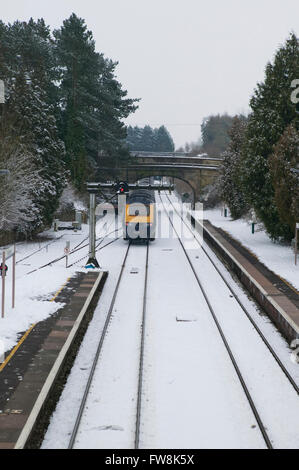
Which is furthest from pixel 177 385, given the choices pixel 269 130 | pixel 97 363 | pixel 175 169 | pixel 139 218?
pixel 175 169

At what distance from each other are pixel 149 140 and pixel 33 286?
15211cm

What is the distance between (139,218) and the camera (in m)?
30.3

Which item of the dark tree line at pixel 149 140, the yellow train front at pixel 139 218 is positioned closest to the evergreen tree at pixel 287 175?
the yellow train front at pixel 139 218

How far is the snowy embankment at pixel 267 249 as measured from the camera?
21.6 metres

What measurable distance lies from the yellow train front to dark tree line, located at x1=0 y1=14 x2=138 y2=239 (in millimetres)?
5392

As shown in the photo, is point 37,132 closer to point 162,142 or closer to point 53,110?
point 53,110

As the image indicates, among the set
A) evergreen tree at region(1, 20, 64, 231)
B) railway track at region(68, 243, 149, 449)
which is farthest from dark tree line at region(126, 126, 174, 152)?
railway track at region(68, 243, 149, 449)

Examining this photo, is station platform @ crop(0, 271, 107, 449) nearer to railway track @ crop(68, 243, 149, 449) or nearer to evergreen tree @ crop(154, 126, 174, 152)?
railway track @ crop(68, 243, 149, 449)

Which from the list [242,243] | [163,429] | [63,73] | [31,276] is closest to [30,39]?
[63,73]

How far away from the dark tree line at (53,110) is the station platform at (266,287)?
11.8 meters

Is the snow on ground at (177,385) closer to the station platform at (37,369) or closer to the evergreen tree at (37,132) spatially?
the station platform at (37,369)
